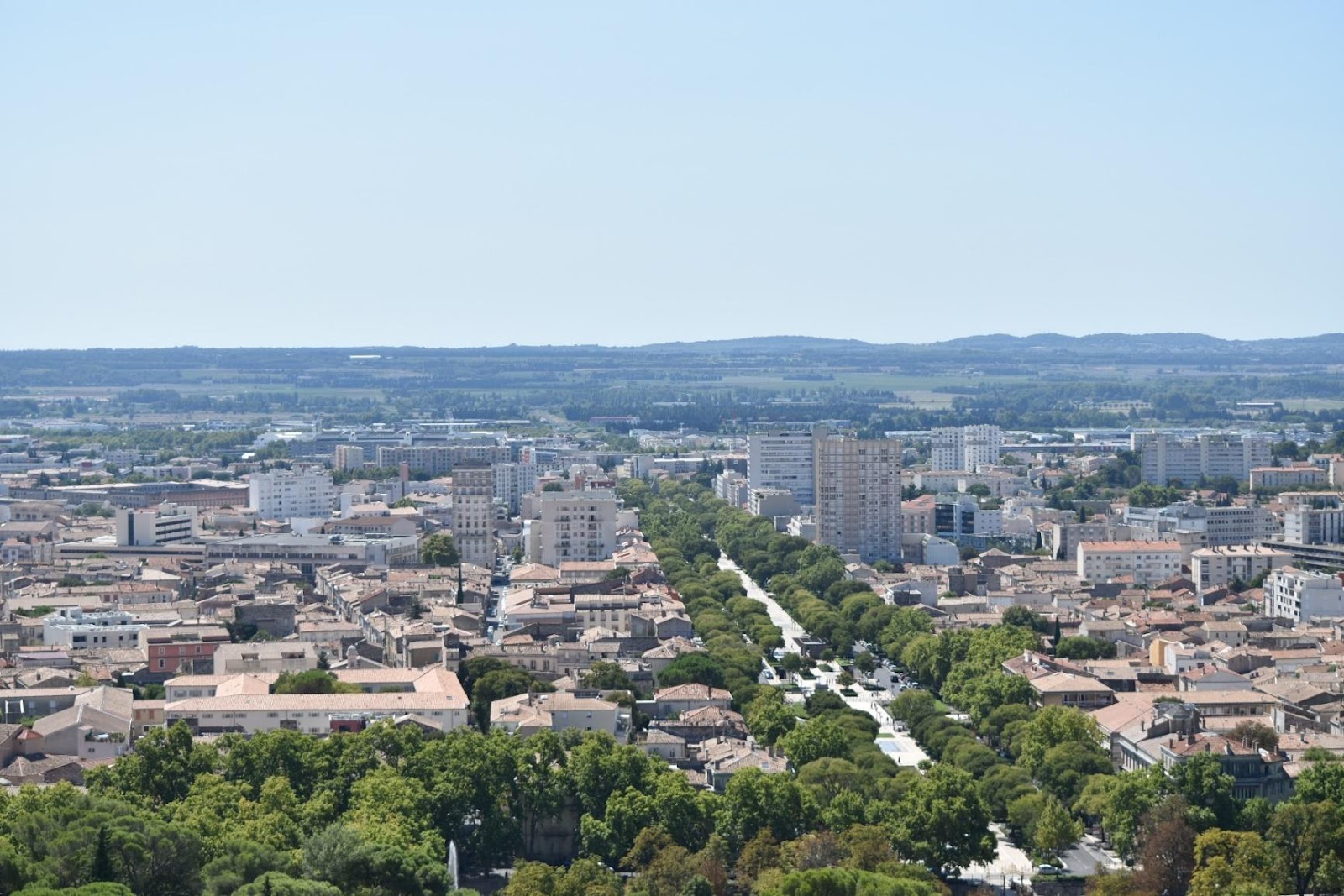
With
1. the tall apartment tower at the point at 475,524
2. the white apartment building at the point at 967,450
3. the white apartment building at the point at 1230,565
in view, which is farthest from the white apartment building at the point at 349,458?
the white apartment building at the point at 1230,565

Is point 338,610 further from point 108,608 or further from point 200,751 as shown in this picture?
point 200,751

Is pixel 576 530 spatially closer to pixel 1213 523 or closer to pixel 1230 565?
pixel 1230 565

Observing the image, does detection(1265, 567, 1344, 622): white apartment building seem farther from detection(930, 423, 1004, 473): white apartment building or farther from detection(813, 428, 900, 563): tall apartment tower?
detection(930, 423, 1004, 473): white apartment building

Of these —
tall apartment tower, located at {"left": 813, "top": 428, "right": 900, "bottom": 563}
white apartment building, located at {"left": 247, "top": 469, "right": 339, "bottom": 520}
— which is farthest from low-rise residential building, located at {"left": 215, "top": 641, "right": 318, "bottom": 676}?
white apartment building, located at {"left": 247, "top": 469, "right": 339, "bottom": 520}

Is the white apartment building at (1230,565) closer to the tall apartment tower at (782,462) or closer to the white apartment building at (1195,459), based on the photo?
the tall apartment tower at (782,462)

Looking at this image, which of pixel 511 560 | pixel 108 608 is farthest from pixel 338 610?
pixel 511 560

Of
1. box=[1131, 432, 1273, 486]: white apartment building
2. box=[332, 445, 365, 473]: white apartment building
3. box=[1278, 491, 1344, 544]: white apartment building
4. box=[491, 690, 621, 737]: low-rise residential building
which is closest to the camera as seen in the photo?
box=[491, 690, 621, 737]: low-rise residential building
